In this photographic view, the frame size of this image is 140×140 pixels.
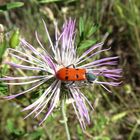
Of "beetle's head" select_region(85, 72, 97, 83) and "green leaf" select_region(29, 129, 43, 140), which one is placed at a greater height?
"beetle's head" select_region(85, 72, 97, 83)

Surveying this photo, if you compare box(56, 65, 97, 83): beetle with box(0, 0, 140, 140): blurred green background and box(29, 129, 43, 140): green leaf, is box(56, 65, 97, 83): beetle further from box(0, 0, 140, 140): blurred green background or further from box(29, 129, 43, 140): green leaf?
box(0, 0, 140, 140): blurred green background

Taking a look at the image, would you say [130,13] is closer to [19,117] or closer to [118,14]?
[118,14]

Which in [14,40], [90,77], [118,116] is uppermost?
[14,40]

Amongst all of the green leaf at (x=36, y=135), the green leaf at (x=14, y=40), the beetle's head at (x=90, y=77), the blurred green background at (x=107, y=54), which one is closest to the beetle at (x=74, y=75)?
the beetle's head at (x=90, y=77)

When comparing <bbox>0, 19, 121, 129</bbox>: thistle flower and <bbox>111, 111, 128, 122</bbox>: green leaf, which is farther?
<bbox>111, 111, 128, 122</bbox>: green leaf

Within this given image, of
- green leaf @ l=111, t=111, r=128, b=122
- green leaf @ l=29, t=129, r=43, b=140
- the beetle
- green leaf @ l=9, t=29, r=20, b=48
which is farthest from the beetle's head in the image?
green leaf @ l=111, t=111, r=128, b=122

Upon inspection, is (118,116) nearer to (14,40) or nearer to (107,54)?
(107,54)

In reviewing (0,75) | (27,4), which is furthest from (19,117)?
(0,75)

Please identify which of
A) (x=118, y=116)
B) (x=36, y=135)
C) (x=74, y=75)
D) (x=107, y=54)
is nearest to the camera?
(x=74, y=75)

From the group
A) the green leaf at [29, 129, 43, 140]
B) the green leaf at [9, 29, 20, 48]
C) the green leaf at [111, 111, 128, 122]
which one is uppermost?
the green leaf at [9, 29, 20, 48]

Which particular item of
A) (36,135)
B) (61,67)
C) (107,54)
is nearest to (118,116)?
(107,54)
